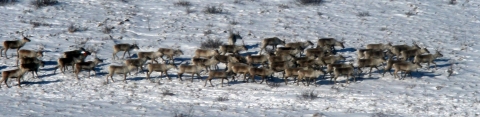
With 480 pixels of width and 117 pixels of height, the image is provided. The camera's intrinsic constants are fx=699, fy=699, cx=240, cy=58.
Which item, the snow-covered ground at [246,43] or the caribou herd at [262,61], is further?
the caribou herd at [262,61]

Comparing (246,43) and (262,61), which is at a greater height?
(262,61)

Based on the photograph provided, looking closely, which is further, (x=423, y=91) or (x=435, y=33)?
(x=435, y=33)

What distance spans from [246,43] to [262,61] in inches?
150

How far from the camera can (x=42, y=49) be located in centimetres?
2530

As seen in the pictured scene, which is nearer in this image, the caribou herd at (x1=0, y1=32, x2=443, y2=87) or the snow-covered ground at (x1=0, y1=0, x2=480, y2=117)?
the snow-covered ground at (x1=0, y1=0, x2=480, y2=117)

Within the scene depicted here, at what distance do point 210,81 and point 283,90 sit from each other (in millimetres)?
2264

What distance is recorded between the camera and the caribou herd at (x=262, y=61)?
21.5 metres

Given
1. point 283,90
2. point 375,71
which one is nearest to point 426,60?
point 375,71

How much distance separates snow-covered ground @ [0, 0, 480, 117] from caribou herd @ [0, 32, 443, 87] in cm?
35

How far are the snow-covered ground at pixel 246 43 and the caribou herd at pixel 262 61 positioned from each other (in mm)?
348

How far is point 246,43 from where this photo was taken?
2695 centimetres

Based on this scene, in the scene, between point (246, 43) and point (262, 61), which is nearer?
point (262, 61)

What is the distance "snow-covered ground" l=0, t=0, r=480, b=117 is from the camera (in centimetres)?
1925

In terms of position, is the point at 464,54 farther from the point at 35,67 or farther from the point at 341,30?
the point at 35,67
